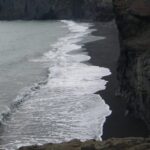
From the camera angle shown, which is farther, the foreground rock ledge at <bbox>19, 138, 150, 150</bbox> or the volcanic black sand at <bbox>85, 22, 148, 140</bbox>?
the volcanic black sand at <bbox>85, 22, 148, 140</bbox>

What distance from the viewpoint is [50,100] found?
30.0 meters

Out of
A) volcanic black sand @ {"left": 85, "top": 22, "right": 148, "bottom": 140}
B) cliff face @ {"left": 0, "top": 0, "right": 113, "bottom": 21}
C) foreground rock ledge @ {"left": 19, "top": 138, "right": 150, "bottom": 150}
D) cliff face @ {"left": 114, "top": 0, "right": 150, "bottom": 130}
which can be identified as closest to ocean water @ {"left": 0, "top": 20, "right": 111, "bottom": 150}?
volcanic black sand @ {"left": 85, "top": 22, "right": 148, "bottom": 140}

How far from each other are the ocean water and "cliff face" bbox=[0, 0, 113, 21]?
79.8 metres

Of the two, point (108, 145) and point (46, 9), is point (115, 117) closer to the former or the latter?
point (108, 145)

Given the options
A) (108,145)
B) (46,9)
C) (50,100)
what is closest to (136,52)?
(50,100)

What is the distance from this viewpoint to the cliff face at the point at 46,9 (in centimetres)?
13388

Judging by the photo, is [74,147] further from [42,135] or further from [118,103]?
[118,103]

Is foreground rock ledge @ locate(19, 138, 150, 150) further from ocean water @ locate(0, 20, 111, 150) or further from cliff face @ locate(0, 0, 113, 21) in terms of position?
cliff face @ locate(0, 0, 113, 21)

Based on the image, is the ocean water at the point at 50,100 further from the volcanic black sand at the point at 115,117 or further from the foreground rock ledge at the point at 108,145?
the foreground rock ledge at the point at 108,145

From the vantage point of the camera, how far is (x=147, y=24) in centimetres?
2483

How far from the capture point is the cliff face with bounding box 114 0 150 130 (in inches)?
866

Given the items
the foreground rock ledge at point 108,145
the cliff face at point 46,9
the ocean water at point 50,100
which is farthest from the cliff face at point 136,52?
the cliff face at point 46,9

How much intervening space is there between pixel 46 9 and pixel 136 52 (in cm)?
11756

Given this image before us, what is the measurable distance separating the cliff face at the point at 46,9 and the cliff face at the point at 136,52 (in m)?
101
